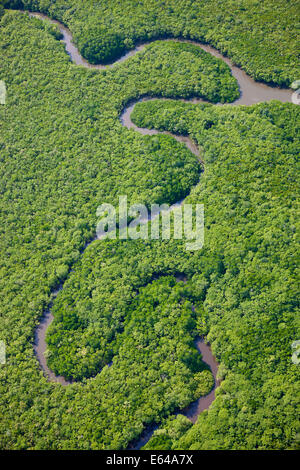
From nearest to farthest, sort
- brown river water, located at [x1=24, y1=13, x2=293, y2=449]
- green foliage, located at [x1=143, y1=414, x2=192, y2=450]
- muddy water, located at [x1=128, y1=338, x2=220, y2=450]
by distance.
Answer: green foliage, located at [x1=143, y1=414, x2=192, y2=450] → muddy water, located at [x1=128, y1=338, x2=220, y2=450] → brown river water, located at [x1=24, y1=13, x2=293, y2=449]

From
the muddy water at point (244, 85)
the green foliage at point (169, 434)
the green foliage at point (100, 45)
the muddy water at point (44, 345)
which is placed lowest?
the green foliage at point (169, 434)

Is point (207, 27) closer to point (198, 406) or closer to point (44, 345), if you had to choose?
point (44, 345)

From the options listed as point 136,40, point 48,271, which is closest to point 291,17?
point 136,40

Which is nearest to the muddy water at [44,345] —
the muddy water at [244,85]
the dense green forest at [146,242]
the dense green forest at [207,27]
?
the dense green forest at [146,242]

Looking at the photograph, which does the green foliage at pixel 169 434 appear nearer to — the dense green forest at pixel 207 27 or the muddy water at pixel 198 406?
the muddy water at pixel 198 406

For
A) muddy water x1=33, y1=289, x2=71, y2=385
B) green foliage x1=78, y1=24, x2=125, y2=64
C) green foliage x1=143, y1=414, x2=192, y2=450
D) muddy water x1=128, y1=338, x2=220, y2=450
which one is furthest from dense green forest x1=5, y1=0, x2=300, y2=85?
green foliage x1=143, y1=414, x2=192, y2=450

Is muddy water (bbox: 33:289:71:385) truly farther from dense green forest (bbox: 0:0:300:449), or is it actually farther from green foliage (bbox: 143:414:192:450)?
green foliage (bbox: 143:414:192:450)
